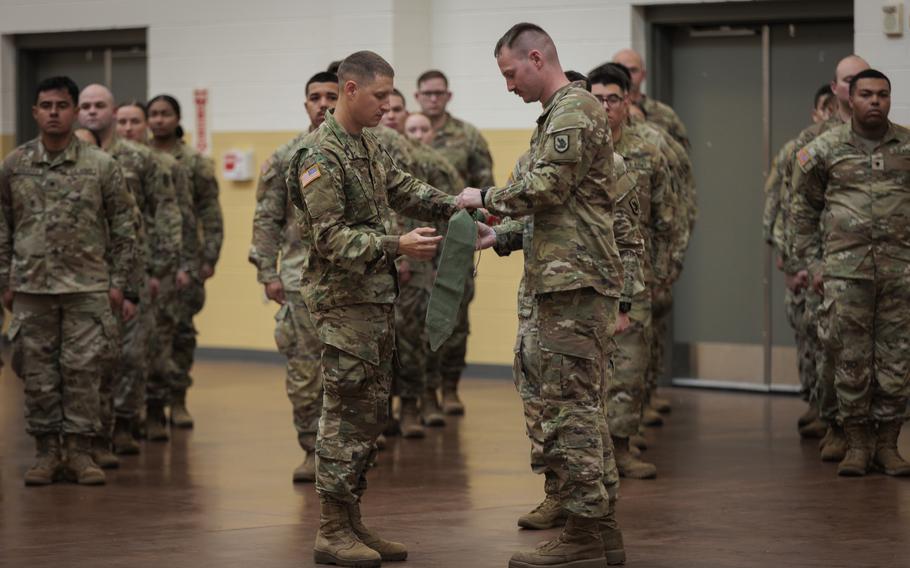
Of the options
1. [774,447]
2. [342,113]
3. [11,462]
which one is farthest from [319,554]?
[774,447]

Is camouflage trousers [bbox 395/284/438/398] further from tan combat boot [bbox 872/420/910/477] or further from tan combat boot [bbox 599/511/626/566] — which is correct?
tan combat boot [bbox 599/511/626/566]

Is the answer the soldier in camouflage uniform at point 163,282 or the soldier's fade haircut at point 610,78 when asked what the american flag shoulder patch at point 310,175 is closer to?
the soldier's fade haircut at point 610,78

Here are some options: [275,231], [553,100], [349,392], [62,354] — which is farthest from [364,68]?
[62,354]

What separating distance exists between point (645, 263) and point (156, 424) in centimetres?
346

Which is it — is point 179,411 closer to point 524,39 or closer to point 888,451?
point 888,451

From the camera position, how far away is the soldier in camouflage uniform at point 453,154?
1088 centimetres

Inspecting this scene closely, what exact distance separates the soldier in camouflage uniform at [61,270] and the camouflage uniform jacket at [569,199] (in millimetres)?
3044

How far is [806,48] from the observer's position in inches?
462

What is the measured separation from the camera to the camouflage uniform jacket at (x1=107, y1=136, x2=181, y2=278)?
951 centimetres

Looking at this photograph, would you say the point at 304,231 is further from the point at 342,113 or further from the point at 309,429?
the point at 309,429

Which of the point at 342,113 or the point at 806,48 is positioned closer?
the point at 342,113

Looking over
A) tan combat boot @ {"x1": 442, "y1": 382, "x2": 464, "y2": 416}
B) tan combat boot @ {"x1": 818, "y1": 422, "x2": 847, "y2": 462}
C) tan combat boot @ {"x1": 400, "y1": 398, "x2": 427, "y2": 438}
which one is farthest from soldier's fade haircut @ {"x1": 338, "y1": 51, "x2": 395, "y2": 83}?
tan combat boot @ {"x1": 442, "y1": 382, "x2": 464, "y2": 416}

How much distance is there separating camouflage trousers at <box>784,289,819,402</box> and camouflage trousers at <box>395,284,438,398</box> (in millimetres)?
2352

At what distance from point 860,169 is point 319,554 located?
12.4 feet
